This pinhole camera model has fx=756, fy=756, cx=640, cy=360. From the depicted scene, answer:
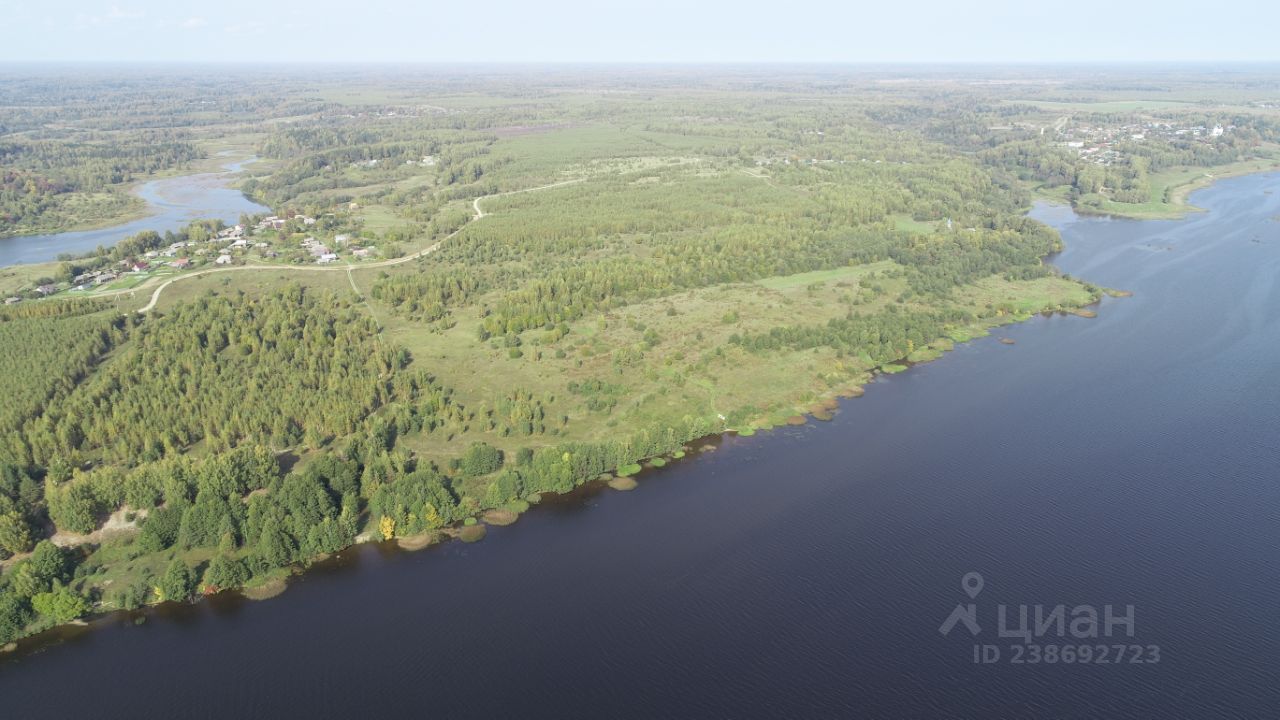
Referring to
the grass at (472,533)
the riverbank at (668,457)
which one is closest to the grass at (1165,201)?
the riverbank at (668,457)

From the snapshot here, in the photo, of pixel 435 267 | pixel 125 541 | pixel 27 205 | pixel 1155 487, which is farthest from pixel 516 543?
pixel 27 205

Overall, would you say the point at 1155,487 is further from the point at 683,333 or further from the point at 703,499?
the point at 683,333

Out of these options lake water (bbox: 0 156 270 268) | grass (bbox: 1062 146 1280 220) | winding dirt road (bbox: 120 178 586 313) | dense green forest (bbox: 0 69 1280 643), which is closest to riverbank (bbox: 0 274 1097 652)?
dense green forest (bbox: 0 69 1280 643)

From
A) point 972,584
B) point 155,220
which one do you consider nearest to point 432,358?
point 972,584

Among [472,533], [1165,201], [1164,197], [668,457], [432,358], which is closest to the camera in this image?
[472,533]

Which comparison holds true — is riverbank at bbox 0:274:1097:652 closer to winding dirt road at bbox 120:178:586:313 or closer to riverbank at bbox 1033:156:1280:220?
winding dirt road at bbox 120:178:586:313

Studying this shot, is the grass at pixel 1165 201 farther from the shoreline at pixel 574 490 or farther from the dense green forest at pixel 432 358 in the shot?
the shoreline at pixel 574 490

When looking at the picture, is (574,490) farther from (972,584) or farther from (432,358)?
(432,358)
